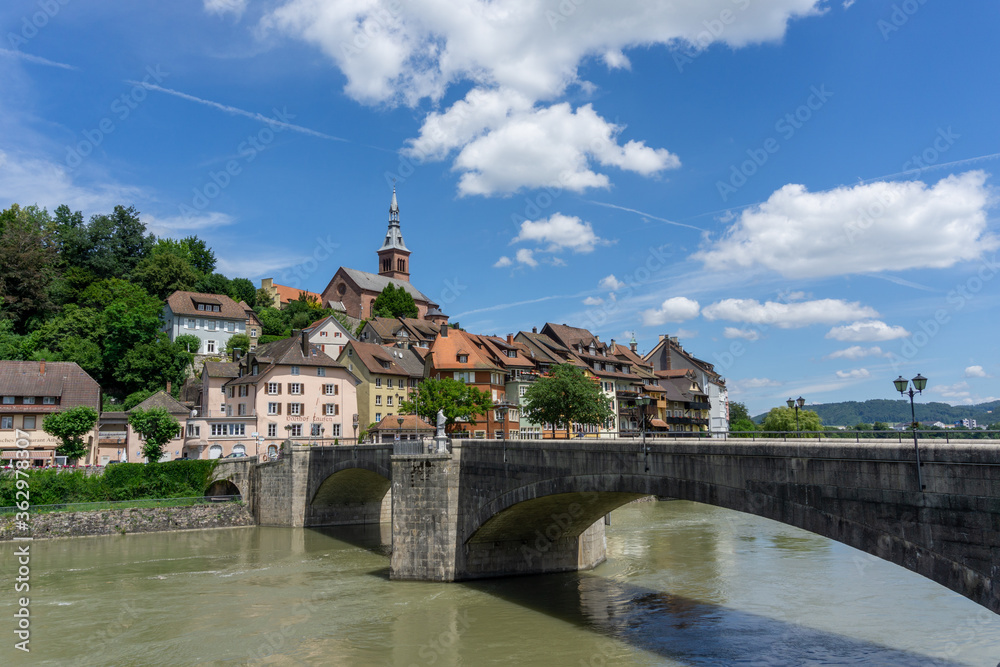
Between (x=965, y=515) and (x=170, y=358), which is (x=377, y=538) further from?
(x=170, y=358)

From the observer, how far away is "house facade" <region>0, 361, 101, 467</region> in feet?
187

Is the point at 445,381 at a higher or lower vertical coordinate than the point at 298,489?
higher

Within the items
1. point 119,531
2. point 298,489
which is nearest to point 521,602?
point 298,489

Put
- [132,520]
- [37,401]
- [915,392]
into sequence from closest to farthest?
[915,392] < [132,520] < [37,401]

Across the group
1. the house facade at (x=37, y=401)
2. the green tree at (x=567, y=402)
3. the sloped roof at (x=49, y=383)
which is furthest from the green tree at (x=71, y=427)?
the green tree at (x=567, y=402)

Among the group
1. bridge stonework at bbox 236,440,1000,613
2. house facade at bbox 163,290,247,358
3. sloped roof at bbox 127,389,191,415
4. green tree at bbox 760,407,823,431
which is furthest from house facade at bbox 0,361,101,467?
green tree at bbox 760,407,823,431

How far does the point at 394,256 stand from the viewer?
149625 millimetres

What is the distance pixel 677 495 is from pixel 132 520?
143 ft

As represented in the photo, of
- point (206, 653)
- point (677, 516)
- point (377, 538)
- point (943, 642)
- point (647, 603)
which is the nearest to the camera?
point (943, 642)

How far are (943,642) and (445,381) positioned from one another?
45248 mm

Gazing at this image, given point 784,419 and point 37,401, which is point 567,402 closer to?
point 37,401

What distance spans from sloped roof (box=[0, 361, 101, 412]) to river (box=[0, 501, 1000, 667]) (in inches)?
906

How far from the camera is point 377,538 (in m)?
46.5

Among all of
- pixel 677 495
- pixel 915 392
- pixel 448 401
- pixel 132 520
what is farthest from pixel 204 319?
pixel 915 392
